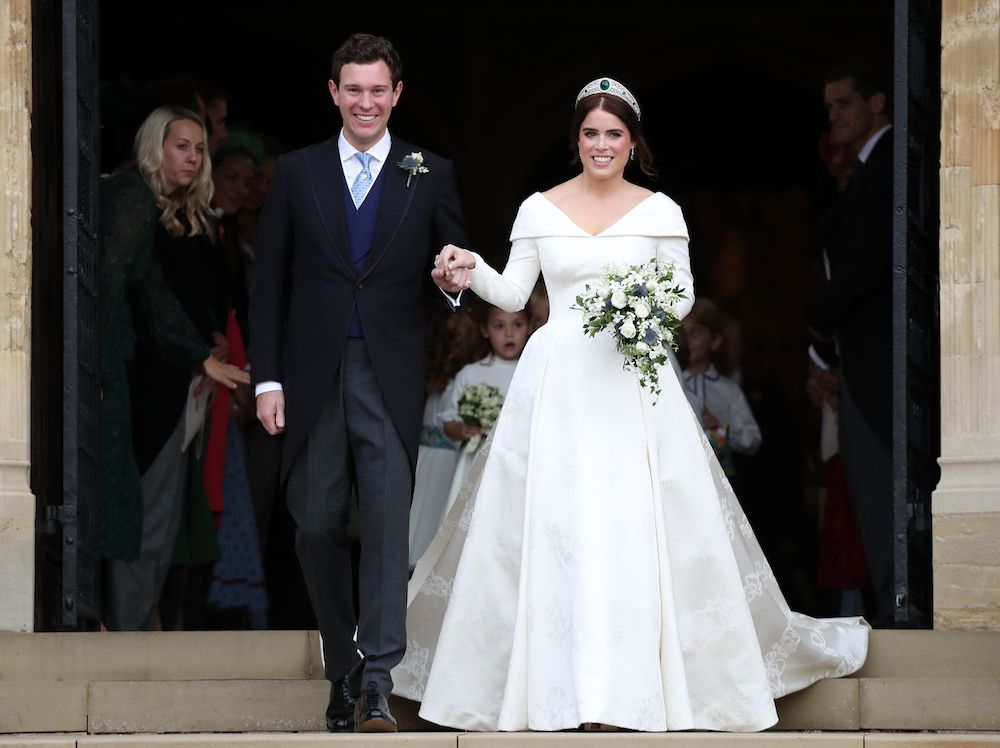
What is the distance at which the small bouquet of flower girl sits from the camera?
30.5 ft

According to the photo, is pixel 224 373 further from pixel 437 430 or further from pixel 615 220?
pixel 615 220

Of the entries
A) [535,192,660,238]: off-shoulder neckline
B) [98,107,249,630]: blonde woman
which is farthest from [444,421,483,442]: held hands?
[535,192,660,238]: off-shoulder neckline

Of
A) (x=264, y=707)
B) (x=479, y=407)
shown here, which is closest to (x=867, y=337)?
(x=479, y=407)

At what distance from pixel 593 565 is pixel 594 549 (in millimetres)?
51

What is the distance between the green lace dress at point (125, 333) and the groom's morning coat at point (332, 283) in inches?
70.7

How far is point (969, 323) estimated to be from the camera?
8.03 metres

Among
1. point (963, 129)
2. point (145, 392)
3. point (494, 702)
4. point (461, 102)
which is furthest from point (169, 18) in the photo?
point (494, 702)

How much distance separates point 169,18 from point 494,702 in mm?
6604

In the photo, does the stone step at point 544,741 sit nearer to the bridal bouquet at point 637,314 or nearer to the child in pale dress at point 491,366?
the bridal bouquet at point 637,314

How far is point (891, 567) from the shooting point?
28.0 ft

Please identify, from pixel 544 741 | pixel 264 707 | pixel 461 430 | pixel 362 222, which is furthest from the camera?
pixel 461 430

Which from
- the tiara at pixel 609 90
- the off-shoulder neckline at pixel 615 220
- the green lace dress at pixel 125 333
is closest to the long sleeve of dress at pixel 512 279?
the off-shoulder neckline at pixel 615 220

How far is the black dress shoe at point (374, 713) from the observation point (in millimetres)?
6492

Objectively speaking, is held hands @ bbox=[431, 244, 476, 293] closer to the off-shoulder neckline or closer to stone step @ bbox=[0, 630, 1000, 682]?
the off-shoulder neckline
